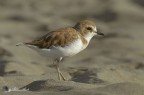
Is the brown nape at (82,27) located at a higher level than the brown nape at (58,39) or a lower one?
higher

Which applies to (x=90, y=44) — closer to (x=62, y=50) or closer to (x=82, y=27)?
(x=82, y=27)

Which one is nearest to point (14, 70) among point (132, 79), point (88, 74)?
point (88, 74)

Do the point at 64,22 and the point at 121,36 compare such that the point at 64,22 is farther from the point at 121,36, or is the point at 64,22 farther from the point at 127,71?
the point at 127,71

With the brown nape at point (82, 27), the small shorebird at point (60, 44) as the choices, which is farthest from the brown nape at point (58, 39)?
the brown nape at point (82, 27)

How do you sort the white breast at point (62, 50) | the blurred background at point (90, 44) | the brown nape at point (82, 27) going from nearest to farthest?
1. the white breast at point (62, 50)
2. the brown nape at point (82, 27)
3. the blurred background at point (90, 44)

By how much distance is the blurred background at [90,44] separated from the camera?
823 centimetres

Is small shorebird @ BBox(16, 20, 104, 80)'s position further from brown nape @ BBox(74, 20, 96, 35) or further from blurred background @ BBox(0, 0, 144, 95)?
blurred background @ BBox(0, 0, 144, 95)

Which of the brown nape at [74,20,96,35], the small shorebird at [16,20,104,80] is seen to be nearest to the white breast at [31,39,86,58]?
the small shorebird at [16,20,104,80]

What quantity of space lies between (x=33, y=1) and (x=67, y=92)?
416 inches

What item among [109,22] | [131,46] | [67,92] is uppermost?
[109,22]

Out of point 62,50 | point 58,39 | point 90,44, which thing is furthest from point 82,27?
point 90,44

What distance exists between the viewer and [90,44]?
12.4 meters

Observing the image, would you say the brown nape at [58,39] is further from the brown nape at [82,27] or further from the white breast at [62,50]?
the brown nape at [82,27]

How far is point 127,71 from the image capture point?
862 cm
